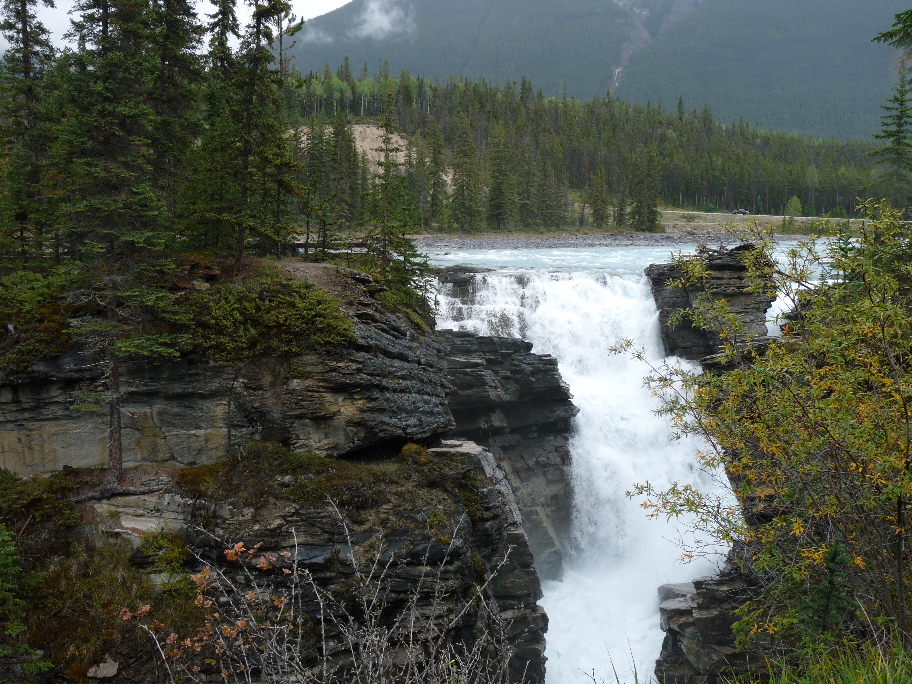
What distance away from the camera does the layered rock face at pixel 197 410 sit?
13500 millimetres

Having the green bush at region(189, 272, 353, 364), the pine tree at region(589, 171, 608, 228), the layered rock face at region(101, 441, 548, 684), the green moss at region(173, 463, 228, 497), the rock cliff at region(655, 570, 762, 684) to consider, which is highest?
the pine tree at region(589, 171, 608, 228)

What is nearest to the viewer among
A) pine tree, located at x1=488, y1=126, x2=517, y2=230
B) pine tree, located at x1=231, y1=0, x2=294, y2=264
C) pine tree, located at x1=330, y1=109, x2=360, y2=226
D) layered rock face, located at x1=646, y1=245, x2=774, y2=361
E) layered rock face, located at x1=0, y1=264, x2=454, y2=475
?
layered rock face, located at x1=0, y1=264, x2=454, y2=475

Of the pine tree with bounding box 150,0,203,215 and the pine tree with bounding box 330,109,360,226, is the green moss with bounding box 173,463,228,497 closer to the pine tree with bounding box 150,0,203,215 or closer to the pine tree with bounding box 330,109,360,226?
the pine tree with bounding box 150,0,203,215

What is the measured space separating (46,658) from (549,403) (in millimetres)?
19376

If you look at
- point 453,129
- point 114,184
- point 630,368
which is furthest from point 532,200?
point 114,184

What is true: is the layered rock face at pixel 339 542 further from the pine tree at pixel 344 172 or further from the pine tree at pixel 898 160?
the pine tree at pixel 344 172

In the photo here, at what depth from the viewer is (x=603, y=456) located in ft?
81.7

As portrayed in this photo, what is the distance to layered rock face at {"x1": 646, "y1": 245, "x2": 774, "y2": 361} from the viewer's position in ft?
88.2

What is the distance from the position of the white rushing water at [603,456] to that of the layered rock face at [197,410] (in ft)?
31.5

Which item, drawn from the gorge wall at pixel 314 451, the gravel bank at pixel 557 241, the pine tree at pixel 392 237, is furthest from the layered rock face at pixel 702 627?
the gravel bank at pixel 557 241

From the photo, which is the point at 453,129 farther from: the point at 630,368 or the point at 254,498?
the point at 254,498

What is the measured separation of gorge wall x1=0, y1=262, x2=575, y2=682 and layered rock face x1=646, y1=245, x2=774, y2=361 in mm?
15331

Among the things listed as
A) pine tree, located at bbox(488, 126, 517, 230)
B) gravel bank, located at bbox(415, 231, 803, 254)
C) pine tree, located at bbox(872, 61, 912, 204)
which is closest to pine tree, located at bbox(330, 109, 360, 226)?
gravel bank, located at bbox(415, 231, 803, 254)

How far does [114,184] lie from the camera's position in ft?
42.4
